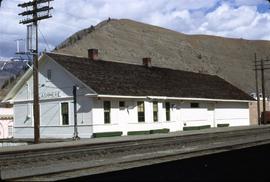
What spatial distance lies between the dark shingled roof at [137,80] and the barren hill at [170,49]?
4860cm

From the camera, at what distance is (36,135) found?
3725 cm

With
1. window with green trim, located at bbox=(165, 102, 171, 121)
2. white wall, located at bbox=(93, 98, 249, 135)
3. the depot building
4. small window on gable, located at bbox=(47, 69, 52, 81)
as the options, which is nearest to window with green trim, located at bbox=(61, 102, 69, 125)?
the depot building

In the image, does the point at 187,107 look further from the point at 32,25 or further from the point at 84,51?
the point at 84,51

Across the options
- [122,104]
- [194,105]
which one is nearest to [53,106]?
[122,104]

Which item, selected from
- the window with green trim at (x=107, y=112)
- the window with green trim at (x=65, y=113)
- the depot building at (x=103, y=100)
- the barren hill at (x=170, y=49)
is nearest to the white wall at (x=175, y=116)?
the depot building at (x=103, y=100)

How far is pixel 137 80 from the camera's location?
157ft

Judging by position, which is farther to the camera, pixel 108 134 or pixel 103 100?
pixel 103 100

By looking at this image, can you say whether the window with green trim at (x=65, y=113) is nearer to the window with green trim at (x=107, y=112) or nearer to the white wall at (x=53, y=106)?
the white wall at (x=53, y=106)

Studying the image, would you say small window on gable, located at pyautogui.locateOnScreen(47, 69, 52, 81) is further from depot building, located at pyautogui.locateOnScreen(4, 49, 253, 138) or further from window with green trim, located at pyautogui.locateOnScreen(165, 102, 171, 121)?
window with green trim, located at pyautogui.locateOnScreen(165, 102, 171, 121)

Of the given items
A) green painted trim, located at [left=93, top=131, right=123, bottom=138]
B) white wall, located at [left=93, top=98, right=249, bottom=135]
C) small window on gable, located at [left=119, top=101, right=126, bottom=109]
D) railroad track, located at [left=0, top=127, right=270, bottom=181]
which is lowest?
railroad track, located at [left=0, top=127, right=270, bottom=181]

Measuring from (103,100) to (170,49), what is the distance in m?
95.8

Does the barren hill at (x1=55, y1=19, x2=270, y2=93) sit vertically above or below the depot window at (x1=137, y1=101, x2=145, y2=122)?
above

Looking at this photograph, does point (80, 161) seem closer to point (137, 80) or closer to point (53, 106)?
point (53, 106)

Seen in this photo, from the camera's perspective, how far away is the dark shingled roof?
42656 millimetres
